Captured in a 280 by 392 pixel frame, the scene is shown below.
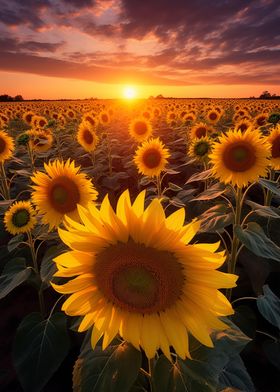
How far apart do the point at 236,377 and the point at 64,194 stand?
6.97ft

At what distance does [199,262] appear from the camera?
4.27 ft

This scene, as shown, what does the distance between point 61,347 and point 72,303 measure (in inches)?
61.8

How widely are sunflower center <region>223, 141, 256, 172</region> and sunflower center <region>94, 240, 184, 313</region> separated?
2397mm

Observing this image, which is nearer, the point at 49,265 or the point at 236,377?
the point at 236,377

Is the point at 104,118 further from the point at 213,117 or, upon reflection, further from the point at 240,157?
the point at 240,157

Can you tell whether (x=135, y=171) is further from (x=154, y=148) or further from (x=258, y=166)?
(x=258, y=166)

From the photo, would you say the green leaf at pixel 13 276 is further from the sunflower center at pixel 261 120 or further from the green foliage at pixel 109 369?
the sunflower center at pixel 261 120

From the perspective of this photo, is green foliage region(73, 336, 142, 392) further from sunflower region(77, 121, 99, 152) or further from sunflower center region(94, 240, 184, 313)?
sunflower region(77, 121, 99, 152)

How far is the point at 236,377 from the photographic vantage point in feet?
7.14

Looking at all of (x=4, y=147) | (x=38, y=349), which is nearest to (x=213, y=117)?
(x=4, y=147)

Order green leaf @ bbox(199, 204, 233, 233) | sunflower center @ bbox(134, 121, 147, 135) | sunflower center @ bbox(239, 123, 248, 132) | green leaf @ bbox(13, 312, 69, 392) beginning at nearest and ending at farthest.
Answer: green leaf @ bbox(13, 312, 69, 392)
green leaf @ bbox(199, 204, 233, 233)
sunflower center @ bbox(239, 123, 248, 132)
sunflower center @ bbox(134, 121, 147, 135)

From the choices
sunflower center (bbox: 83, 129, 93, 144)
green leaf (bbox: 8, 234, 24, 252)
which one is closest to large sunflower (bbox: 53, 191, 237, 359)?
green leaf (bbox: 8, 234, 24, 252)

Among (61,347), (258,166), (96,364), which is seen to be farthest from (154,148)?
(96,364)

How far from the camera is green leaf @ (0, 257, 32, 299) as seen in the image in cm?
298
